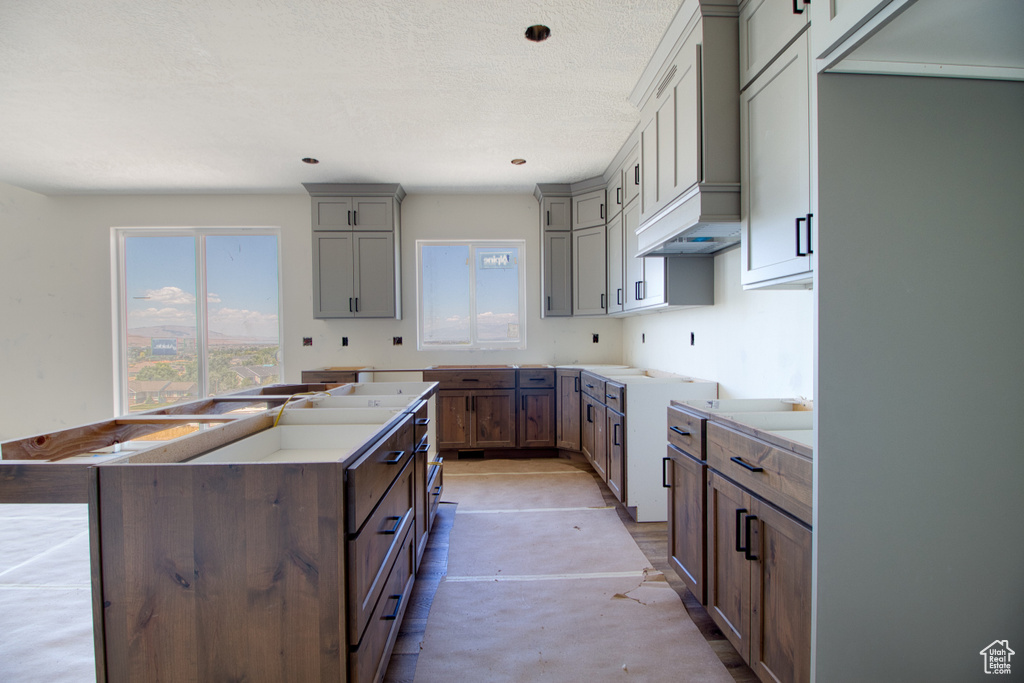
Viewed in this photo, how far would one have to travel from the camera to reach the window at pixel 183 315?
15.6ft

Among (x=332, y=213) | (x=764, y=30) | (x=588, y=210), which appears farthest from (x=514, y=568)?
(x=332, y=213)

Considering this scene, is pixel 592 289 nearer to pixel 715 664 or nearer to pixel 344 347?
pixel 344 347

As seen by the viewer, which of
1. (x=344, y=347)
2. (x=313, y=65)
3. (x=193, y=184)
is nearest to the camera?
(x=313, y=65)

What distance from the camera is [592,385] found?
148 inches

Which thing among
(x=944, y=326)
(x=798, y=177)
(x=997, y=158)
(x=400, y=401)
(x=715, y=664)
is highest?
(x=798, y=177)

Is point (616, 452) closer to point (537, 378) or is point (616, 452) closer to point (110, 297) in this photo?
point (537, 378)

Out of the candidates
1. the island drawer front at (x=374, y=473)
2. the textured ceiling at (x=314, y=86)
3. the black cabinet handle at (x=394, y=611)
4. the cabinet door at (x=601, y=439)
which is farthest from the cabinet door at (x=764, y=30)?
the black cabinet handle at (x=394, y=611)

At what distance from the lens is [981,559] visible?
3.52ft

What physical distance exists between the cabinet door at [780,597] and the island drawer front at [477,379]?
10.1 ft

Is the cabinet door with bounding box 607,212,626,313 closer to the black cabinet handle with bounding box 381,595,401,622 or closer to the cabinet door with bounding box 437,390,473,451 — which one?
the cabinet door with bounding box 437,390,473,451

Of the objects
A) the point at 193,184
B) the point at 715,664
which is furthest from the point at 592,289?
the point at 193,184

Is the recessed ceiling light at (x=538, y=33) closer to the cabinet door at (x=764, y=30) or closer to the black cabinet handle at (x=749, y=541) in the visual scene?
the cabinet door at (x=764, y=30)

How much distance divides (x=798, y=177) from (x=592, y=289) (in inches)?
114

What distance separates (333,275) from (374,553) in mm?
3627
